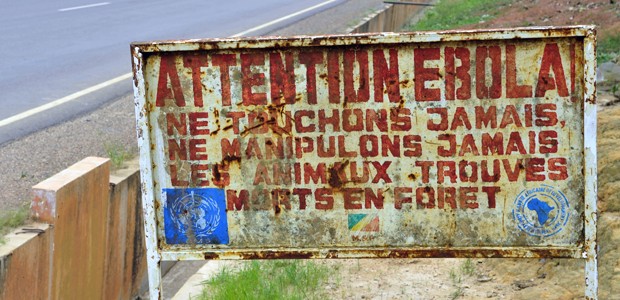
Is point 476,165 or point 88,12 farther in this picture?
point 88,12

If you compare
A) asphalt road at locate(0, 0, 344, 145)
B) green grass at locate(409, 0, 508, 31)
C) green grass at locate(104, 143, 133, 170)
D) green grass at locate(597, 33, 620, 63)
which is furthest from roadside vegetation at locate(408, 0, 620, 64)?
green grass at locate(104, 143, 133, 170)

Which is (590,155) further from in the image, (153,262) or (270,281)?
(270,281)

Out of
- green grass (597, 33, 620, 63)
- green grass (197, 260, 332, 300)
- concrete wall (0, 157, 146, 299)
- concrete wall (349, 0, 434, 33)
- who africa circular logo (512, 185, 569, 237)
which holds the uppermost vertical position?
concrete wall (349, 0, 434, 33)

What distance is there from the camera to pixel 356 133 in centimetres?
418

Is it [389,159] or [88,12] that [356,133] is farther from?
[88,12]

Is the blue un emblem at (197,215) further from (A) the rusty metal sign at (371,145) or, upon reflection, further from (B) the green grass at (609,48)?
(B) the green grass at (609,48)

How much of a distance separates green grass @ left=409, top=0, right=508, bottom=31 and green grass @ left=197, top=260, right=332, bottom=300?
1269cm

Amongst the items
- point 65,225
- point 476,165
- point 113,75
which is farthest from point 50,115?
point 476,165

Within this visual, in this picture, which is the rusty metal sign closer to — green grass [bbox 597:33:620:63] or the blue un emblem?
the blue un emblem

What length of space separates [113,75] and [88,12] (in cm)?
817

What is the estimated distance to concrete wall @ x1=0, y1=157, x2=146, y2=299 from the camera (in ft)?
16.2

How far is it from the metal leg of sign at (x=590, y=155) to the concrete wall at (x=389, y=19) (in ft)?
31.7

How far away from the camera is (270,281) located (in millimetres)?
5742

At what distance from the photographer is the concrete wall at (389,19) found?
15.3 metres
